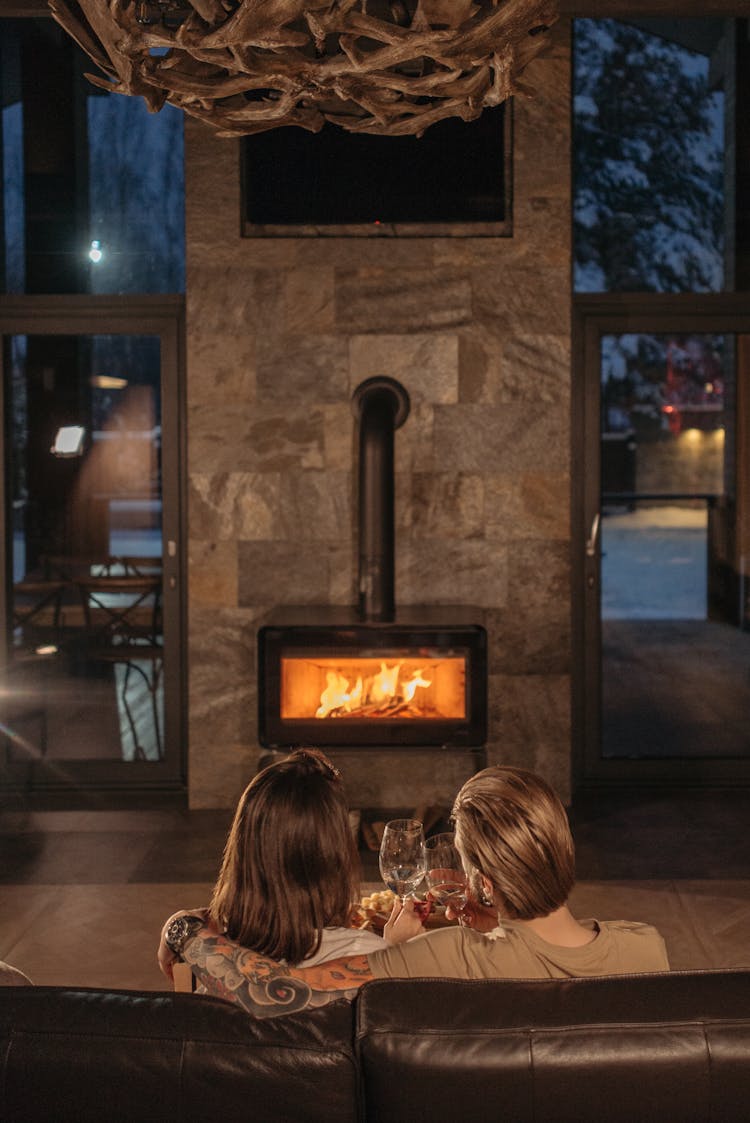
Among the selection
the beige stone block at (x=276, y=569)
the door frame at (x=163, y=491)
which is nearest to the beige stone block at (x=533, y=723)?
the beige stone block at (x=276, y=569)

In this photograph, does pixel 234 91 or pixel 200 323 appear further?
pixel 200 323

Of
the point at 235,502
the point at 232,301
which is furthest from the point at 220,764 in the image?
the point at 232,301

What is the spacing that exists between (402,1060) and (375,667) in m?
3.00

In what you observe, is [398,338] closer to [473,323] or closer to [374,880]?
[473,323]

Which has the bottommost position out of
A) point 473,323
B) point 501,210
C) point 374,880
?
point 374,880

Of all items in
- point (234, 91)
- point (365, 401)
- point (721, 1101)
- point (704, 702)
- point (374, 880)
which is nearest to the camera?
point (721, 1101)

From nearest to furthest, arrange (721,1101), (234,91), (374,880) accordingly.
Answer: (721,1101)
(234,91)
(374,880)

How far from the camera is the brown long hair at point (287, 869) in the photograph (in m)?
1.75

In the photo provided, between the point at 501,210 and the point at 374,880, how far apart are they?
8.87 feet

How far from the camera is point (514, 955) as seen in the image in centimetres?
181

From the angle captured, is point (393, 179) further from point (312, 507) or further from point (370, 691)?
point (370, 691)

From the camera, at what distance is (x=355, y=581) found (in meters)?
4.93

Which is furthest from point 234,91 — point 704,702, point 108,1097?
point 704,702

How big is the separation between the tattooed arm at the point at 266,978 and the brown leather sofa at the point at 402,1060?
0.52 ft
